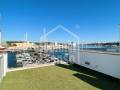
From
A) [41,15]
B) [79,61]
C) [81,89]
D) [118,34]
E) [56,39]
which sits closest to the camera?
[81,89]

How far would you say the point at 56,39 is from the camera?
24.0 metres

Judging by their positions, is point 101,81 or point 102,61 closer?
point 101,81

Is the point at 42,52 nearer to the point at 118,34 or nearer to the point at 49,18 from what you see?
the point at 49,18

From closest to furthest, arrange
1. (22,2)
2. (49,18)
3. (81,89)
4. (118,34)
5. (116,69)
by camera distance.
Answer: (81,89) → (116,69) → (118,34) → (22,2) → (49,18)

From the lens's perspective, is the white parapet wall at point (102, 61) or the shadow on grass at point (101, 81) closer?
the shadow on grass at point (101, 81)

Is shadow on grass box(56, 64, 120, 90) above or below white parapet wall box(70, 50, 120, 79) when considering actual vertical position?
below

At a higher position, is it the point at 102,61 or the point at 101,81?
the point at 102,61

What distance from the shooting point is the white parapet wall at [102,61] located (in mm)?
7988

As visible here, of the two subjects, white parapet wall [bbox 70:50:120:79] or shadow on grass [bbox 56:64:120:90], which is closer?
shadow on grass [bbox 56:64:120:90]

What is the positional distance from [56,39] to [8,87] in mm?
17910

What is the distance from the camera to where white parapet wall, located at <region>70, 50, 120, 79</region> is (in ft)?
26.2

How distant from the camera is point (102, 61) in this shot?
9.33m

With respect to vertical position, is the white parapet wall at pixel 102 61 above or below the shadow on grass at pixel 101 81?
above

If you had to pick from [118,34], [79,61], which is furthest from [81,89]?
[79,61]
